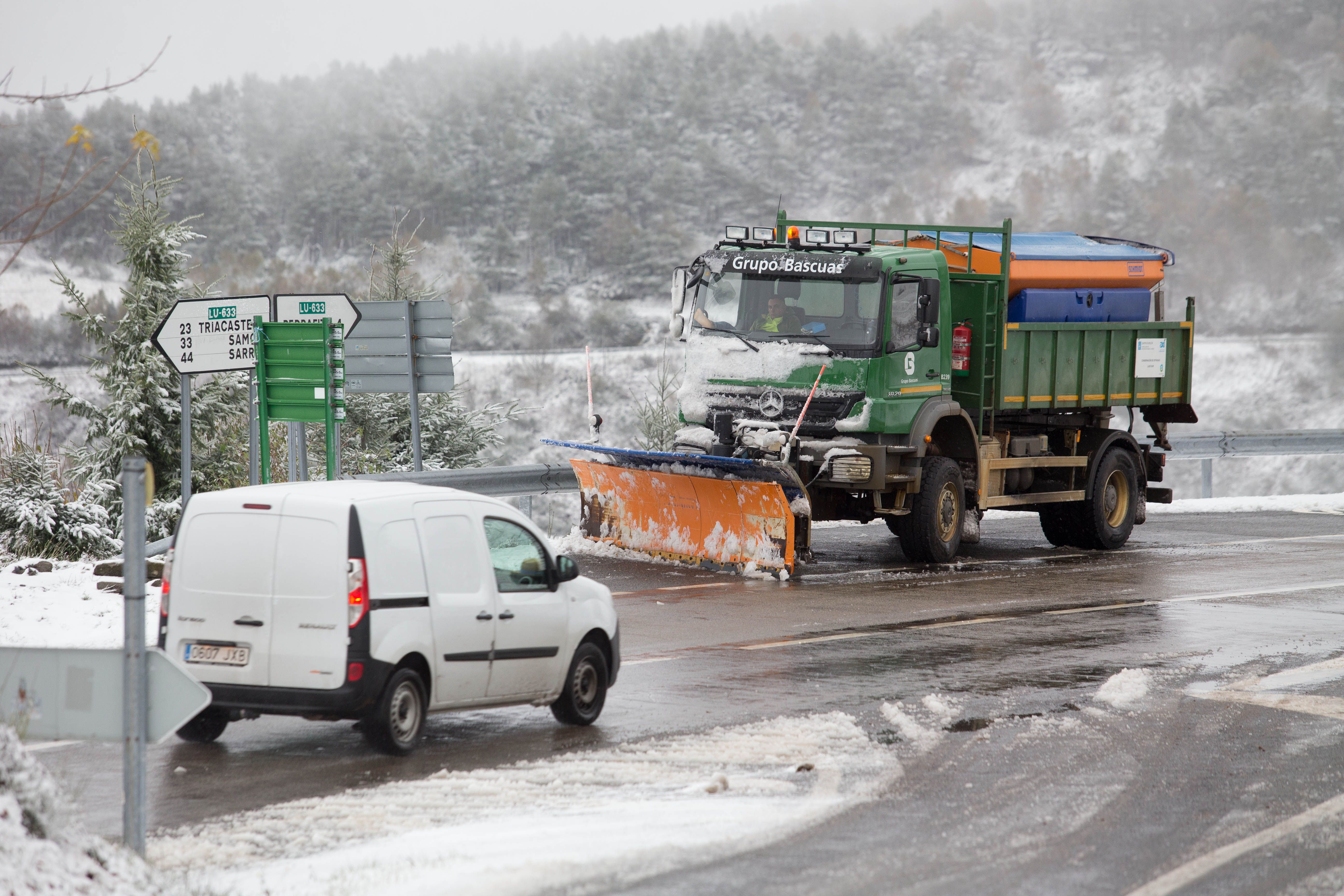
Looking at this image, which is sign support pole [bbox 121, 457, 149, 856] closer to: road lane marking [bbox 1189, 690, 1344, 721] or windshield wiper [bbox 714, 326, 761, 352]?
road lane marking [bbox 1189, 690, 1344, 721]

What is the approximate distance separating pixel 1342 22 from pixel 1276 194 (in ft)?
83.8

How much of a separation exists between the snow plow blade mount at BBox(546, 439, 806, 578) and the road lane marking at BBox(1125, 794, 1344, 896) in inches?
303

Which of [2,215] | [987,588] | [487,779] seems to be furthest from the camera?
[2,215]

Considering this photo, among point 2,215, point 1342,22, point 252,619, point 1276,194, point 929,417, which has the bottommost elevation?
point 252,619

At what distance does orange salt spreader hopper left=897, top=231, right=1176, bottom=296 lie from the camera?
16.8m

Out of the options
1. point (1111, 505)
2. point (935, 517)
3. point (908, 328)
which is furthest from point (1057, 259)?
point (935, 517)

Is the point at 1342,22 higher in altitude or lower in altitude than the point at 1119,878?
higher

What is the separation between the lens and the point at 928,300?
15.4 metres

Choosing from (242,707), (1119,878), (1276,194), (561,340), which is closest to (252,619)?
(242,707)

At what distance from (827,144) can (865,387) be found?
4533 inches

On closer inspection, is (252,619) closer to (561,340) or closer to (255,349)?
(255,349)

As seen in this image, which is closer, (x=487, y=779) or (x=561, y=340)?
(x=487, y=779)

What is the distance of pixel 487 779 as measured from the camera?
7.22 m

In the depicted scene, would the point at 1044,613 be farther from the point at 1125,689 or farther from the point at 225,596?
the point at 225,596
